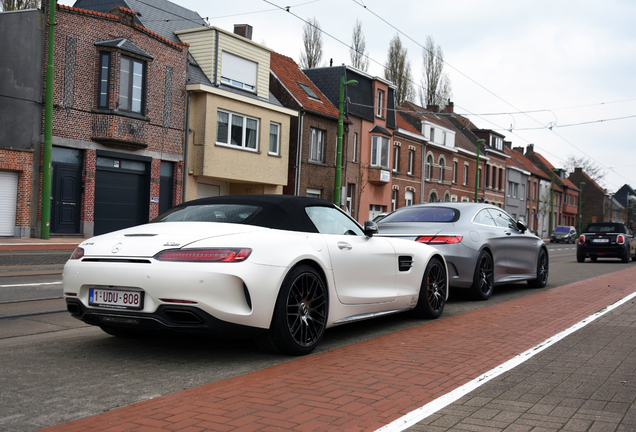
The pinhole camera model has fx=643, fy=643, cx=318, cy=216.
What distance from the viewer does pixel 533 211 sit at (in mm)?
70312

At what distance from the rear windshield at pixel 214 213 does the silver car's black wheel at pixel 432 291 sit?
268cm

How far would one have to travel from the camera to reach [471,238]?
29.6ft

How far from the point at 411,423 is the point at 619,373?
216 centimetres

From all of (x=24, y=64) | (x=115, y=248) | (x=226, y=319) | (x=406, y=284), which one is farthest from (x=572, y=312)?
(x=24, y=64)

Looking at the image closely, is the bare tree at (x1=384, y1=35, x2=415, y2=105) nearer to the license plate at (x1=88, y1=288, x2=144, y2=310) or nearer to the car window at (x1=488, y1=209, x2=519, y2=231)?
the car window at (x1=488, y1=209, x2=519, y2=231)

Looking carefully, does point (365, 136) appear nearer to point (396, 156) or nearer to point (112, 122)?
point (396, 156)

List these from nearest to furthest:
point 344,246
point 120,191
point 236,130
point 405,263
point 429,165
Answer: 1. point 344,246
2. point 405,263
3. point 120,191
4. point 236,130
5. point 429,165

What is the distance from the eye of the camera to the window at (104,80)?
74.2 ft

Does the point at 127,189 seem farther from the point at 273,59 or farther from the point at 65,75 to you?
the point at 273,59

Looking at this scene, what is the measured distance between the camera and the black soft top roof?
536 centimetres

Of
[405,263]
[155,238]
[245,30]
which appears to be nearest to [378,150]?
[245,30]

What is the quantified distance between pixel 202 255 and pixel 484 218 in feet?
20.0

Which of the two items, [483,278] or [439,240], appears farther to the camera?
[483,278]

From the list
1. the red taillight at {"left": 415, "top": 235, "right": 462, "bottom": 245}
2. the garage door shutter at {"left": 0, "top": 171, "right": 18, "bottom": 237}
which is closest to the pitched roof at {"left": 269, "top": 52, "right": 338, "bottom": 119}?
the garage door shutter at {"left": 0, "top": 171, "right": 18, "bottom": 237}
